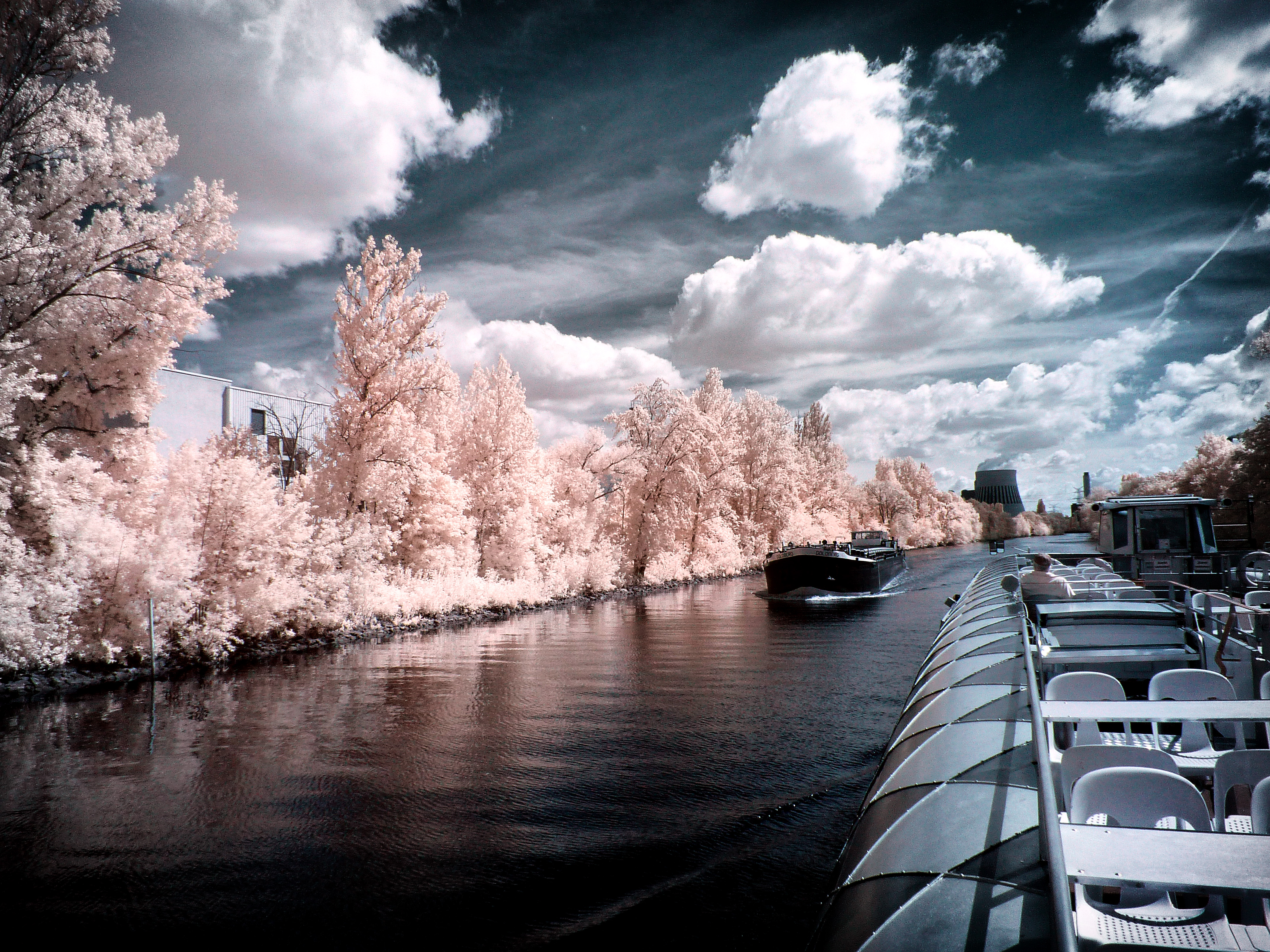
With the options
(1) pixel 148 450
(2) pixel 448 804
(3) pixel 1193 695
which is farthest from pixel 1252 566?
(1) pixel 148 450

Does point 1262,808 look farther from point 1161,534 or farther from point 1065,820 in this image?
point 1161,534

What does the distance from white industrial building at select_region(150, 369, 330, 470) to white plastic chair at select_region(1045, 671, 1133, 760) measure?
112 feet

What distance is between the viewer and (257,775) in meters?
9.99

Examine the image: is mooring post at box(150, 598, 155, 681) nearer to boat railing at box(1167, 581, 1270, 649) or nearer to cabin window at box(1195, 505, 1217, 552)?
boat railing at box(1167, 581, 1270, 649)

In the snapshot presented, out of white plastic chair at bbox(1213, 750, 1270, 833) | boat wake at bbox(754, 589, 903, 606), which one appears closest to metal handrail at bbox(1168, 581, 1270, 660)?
white plastic chair at bbox(1213, 750, 1270, 833)

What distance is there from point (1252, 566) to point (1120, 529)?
2.67 metres

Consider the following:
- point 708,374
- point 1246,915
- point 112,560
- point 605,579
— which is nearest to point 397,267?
point 112,560

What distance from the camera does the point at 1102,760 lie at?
3953 millimetres

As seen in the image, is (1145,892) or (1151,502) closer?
(1145,892)

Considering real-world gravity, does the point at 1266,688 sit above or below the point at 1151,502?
below

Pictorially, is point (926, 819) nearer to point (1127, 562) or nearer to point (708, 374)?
point (1127, 562)

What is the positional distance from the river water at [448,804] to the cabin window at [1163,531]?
727 cm

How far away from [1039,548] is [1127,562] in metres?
57.0

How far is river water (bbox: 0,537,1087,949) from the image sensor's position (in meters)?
6.43
